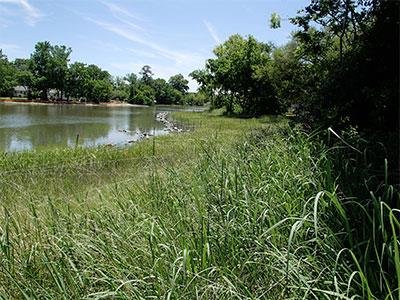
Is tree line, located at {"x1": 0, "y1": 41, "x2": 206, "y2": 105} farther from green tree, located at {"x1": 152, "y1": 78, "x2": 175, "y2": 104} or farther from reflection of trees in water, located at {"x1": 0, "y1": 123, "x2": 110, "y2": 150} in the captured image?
reflection of trees in water, located at {"x1": 0, "y1": 123, "x2": 110, "y2": 150}

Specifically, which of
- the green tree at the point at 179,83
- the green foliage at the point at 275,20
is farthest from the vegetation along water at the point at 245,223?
the green tree at the point at 179,83

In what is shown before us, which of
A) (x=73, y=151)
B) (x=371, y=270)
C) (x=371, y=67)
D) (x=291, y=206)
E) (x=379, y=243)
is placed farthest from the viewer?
(x=73, y=151)

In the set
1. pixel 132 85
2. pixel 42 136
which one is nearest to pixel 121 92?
pixel 132 85

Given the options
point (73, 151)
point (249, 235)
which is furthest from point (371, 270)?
point (73, 151)

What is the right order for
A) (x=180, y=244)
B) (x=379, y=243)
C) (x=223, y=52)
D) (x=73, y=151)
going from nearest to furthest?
(x=379, y=243) → (x=180, y=244) → (x=73, y=151) → (x=223, y=52)

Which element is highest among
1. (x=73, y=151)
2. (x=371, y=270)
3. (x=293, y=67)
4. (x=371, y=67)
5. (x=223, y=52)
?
(x=223, y=52)

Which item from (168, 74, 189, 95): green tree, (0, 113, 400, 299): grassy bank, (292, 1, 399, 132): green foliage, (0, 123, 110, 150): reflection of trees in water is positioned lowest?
(0, 123, 110, 150): reflection of trees in water

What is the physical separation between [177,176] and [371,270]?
7.42 feet

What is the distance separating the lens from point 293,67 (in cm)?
2659

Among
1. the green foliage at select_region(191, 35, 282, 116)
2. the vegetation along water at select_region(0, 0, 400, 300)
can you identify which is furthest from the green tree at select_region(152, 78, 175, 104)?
the vegetation along water at select_region(0, 0, 400, 300)

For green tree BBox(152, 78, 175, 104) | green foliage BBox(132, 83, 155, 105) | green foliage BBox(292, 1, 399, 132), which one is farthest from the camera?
green tree BBox(152, 78, 175, 104)

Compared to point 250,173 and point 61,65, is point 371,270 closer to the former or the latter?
point 250,173

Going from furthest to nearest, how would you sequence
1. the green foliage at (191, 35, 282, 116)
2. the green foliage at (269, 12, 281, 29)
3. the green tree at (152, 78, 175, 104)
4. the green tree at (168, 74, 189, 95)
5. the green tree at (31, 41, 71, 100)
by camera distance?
1. the green tree at (168, 74, 189, 95)
2. the green tree at (152, 78, 175, 104)
3. the green tree at (31, 41, 71, 100)
4. the green foliage at (191, 35, 282, 116)
5. the green foliage at (269, 12, 281, 29)

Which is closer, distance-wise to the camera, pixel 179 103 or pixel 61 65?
pixel 61 65
